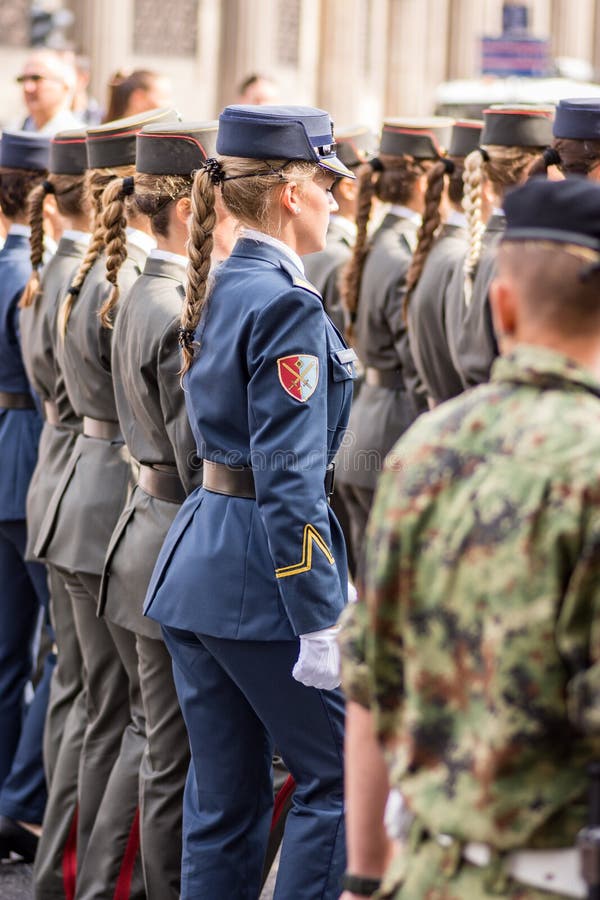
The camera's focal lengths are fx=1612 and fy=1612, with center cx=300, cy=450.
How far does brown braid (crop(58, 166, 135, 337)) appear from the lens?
4543 millimetres

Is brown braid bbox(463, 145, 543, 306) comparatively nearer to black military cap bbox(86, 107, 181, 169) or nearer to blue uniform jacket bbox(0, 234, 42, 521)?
black military cap bbox(86, 107, 181, 169)

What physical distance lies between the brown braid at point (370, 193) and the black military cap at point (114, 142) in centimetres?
153

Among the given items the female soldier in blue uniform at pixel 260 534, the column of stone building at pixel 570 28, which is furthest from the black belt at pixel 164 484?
the column of stone building at pixel 570 28

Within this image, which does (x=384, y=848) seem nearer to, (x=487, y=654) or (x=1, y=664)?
(x=487, y=654)

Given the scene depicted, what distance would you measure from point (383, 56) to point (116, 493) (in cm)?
3981

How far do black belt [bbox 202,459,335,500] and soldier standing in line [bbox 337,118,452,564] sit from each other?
94.1 inches

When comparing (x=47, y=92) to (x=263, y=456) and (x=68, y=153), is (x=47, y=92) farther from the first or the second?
(x=263, y=456)

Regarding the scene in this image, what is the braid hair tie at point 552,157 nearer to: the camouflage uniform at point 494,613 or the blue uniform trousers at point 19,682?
the blue uniform trousers at point 19,682

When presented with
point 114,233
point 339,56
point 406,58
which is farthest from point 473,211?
point 406,58

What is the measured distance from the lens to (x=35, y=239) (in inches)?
203

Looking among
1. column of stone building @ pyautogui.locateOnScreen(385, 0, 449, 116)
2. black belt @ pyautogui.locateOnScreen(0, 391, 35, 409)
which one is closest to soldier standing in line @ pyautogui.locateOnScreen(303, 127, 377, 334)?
black belt @ pyautogui.locateOnScreen(0, 391, 35, 409)

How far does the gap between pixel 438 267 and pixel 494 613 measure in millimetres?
3519

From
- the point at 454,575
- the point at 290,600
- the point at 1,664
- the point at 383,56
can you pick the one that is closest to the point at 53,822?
the point at 1,664

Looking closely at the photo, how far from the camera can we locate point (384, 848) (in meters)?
2.32
